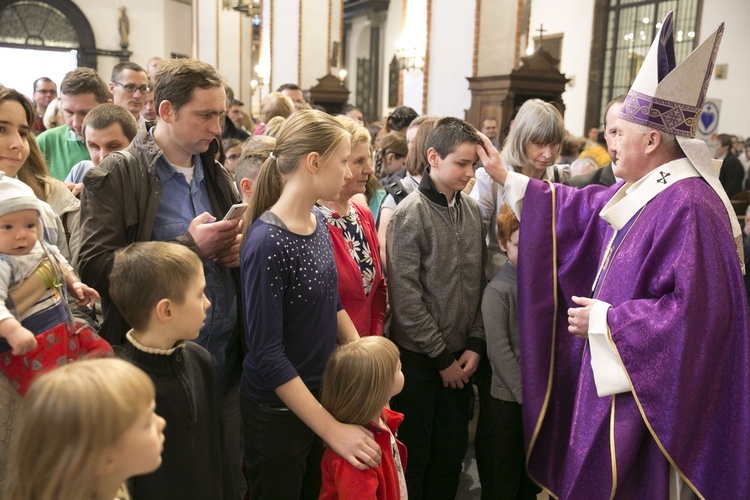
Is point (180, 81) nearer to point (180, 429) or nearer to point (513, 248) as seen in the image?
point (180, 429)

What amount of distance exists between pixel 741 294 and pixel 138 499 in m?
1.94

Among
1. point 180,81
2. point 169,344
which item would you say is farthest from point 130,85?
point 169,344

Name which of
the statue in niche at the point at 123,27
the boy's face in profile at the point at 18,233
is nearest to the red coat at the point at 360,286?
the boy's face in profile at the point at 18,233

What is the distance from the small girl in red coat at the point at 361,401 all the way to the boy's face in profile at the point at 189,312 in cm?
45

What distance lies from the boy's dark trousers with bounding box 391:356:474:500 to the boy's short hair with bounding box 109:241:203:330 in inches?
52.7

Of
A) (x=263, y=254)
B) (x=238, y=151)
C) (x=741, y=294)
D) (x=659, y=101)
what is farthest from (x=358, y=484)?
(x=238, y=151)

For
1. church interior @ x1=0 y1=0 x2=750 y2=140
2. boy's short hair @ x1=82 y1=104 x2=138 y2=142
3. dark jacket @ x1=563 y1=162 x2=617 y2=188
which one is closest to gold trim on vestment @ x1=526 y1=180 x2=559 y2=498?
dark jacket @ x1=563 y1=162 x2=617 y2=188

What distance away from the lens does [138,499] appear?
1670 mm

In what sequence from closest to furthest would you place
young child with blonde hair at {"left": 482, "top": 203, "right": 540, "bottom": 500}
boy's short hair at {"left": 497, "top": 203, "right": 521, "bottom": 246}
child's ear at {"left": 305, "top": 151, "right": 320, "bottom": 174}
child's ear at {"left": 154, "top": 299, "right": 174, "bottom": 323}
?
child's ear at {"left": 154, "top": 299, "right": 174, "bottom": 323} → child's ear at {"left": 305, "top": 151, "right": 320, "bottom": 174} → young child with blonde hair at {"left": 482, "top": 203, "right": 540, "bottom": 500} → boy's short hair at {"left": 497, "top": 203, "right": 521, "bottom": 246}

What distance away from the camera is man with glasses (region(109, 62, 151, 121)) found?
13.6ft

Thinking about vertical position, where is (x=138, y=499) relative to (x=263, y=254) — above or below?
below

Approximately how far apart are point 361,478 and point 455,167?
1.36 meters

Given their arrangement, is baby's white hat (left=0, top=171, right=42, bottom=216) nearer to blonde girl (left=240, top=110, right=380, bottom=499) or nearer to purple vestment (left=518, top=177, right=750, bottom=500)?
blonde girl (left=240, top=110, right=380, bottom=499)

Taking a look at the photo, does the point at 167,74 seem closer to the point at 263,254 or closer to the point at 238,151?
the point at 263,254
